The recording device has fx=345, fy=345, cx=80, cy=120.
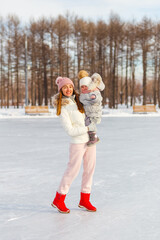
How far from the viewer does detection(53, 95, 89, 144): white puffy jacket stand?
3768mm

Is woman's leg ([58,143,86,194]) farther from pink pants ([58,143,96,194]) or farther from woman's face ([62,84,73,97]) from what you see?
woman's face ([62,84,73,97])

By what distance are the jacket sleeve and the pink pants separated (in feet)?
0.59

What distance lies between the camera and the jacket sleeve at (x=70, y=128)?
3756 mm

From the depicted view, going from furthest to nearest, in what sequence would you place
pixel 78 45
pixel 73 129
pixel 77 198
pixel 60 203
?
pixel 78 45 < pixel 77 198 < pixel 60 203 < pixel 73 129

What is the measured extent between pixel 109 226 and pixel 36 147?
6741 millimetres

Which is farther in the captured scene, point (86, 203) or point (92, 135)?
point (86, 203)

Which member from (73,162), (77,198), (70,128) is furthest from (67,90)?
(77,198)

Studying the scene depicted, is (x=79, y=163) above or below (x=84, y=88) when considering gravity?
below

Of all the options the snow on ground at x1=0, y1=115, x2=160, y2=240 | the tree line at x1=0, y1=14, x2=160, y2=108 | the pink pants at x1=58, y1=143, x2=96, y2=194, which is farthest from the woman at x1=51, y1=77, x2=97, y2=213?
the tree line at x1=0, y1=14, x2=160, y2=108

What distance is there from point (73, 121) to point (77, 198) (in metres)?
1.48

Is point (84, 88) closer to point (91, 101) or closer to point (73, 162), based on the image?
point (91, 101)

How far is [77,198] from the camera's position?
4859 mm

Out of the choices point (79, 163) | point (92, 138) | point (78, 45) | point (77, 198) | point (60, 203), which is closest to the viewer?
point (92, 138)

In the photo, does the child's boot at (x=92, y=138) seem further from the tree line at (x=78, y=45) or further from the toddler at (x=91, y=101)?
the tree line at (x=78, y=45)
